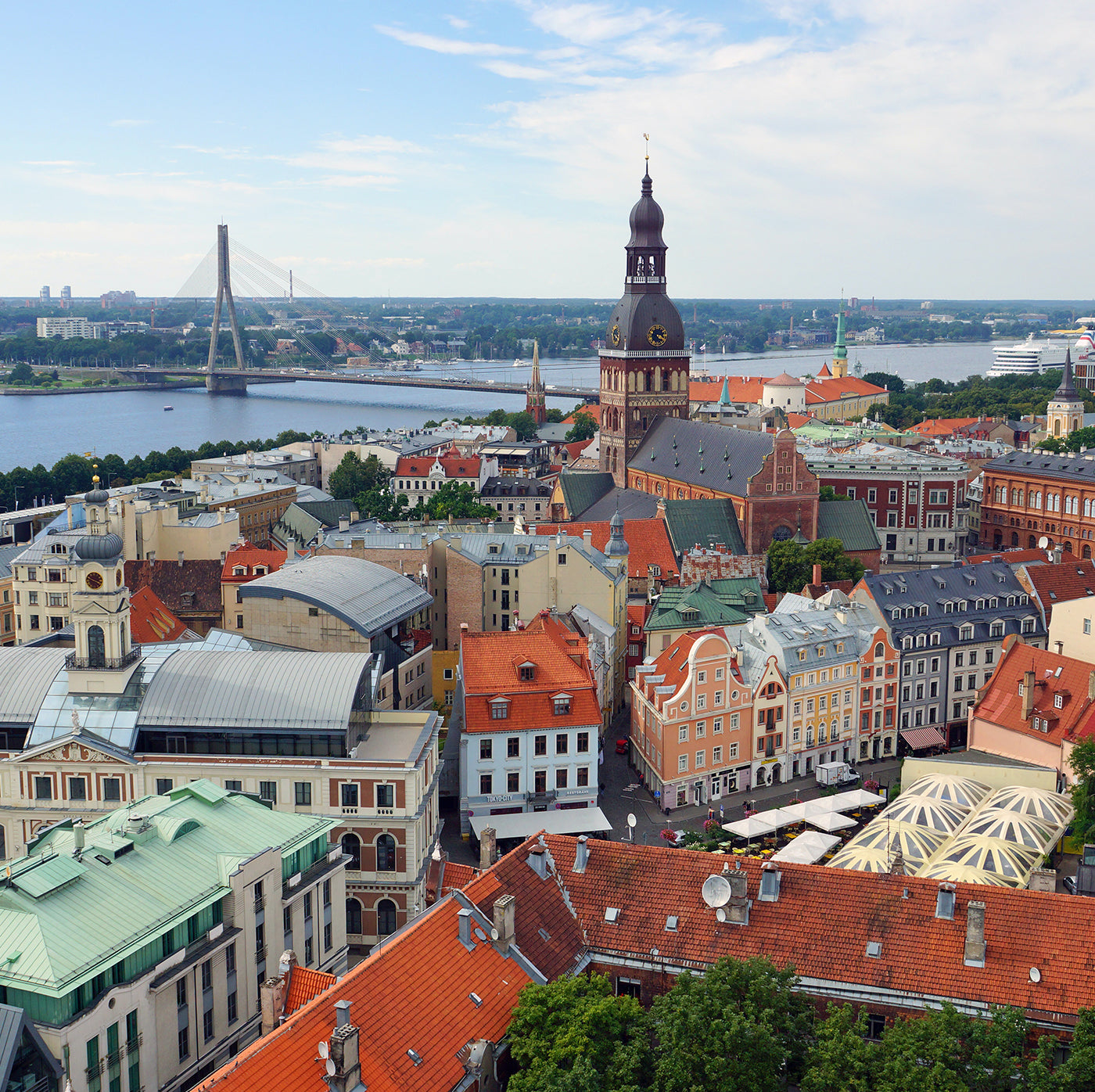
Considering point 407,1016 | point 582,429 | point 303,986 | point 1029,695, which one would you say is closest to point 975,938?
point 407,1016

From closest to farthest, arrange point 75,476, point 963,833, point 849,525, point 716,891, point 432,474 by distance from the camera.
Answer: point 716,891
point 963,833
point 849,525
point 432,474
point 75,476

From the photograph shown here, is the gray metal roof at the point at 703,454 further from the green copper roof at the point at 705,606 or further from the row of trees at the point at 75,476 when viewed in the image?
the row of trees at the point at 75,476

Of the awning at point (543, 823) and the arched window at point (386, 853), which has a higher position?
the arched window at point (386, 853)

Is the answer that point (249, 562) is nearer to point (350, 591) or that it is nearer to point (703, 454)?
point (350, 591)

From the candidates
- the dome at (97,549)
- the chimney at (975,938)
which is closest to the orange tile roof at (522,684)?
the dome at (97,549)

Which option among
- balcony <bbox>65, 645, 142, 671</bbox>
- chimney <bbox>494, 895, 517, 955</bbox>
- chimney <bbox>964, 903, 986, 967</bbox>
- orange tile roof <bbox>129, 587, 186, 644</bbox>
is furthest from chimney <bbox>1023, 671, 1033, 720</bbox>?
orange tile roof <bbox>129, 587, 186, 644</bbox>

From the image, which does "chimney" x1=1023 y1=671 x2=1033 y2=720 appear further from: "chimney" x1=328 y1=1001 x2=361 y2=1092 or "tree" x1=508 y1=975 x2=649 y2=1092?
"chimney" x1=328 y1=1001 x2=361 y2=1092
